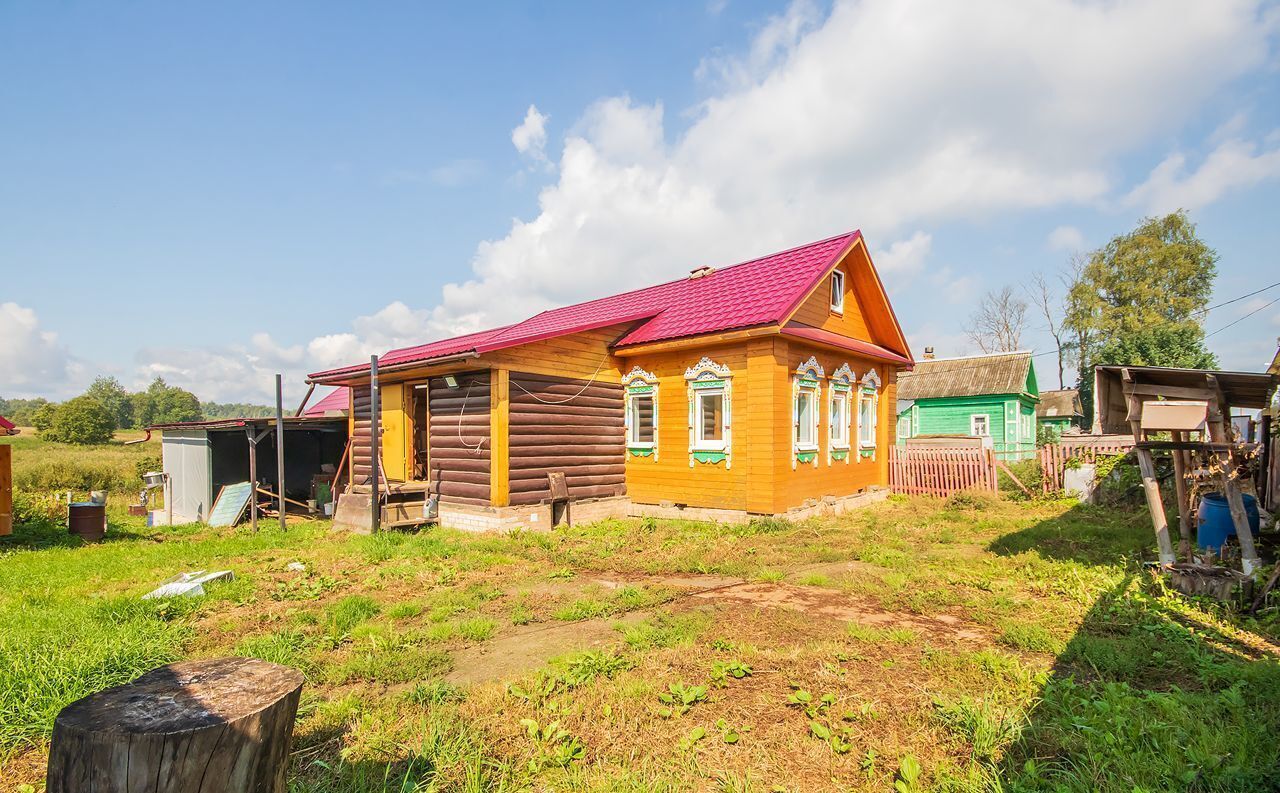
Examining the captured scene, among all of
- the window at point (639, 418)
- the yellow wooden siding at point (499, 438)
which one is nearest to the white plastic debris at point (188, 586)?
the yellow wooden siding at point (499, 438)

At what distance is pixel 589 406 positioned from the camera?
42.7 ft

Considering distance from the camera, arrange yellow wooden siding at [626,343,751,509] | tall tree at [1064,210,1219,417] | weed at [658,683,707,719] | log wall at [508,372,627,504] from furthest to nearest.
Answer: tall tree at [1064,210,1219,417]
yellow wooden siding at [626,343,751,509]
log wall at [508,372,627,504]
weed at [658,683,707,719]

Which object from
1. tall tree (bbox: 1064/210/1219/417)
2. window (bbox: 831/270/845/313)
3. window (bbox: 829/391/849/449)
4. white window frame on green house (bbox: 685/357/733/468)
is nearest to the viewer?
white window frame on green house (bbox: 685/357/733/468)

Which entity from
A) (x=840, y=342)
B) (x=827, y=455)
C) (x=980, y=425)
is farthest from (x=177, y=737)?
(x=980, y=425)

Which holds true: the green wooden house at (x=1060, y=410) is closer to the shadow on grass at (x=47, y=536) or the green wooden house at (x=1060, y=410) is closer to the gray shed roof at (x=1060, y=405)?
the gray shed roof at (x=1060, y=405)

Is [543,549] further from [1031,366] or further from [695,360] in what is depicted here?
[1031,366]

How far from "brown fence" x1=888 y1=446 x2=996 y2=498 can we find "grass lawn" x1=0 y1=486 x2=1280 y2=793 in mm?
6445

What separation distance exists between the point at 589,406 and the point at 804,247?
6.44m

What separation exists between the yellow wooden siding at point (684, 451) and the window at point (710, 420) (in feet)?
0.94

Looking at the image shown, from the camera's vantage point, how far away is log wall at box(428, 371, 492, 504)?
446 inches

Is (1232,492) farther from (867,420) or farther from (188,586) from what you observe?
(188,586)

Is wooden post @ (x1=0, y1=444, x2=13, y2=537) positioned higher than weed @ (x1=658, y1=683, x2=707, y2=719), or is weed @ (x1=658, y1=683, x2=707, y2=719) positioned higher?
wooden post @ (x1=0, y1=444, x2=13, y2=537)

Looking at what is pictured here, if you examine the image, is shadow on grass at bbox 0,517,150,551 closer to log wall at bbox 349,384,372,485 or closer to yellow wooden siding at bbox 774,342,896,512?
log wall at bbox 349,384,372,485

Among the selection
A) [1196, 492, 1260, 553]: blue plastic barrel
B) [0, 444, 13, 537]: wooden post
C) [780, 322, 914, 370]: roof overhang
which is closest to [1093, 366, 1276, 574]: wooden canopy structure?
[1196, 492, 1260, 553]: blue plastic barrel
